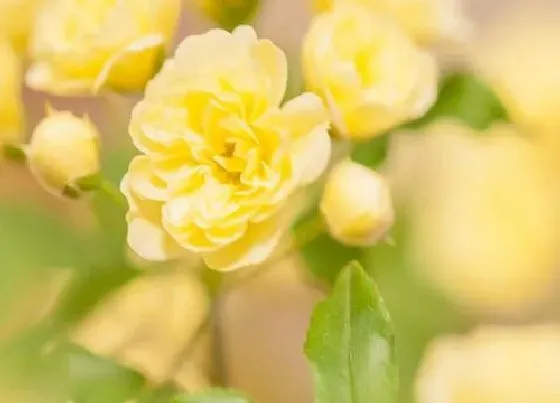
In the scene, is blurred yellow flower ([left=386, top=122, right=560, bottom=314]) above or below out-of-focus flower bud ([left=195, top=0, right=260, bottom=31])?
below

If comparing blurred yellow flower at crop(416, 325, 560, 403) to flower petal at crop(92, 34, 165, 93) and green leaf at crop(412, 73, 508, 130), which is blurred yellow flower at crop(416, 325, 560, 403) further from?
flower petal at crop(92, 34, 165, 93)

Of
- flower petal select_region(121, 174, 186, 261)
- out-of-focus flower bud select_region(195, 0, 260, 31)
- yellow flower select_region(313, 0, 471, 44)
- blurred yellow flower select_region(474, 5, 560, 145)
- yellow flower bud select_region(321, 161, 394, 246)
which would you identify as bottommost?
flower petal select_region(121, 174, 186, 261)

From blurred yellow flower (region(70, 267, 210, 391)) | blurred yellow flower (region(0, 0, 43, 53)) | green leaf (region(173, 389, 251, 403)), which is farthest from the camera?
blurred yellow flower (region(70, 267, 210, 391))

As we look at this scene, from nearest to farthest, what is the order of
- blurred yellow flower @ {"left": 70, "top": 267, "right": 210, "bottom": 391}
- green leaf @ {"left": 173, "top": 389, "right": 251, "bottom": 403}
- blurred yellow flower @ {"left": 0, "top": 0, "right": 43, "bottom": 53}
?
green leaf @ {"left": 173, "top": 389, "right": 251, "bottom": 403} < blurred yellow flower @ {"left": 0, "top": 0, "right": 43, "bottom": 53} < blurred yellow flower @ {"left": 70, "top": 267, "right": 210, "bottom": 391}

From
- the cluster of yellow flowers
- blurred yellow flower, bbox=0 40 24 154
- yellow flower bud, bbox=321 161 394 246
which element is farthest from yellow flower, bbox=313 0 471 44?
blurred yellow flower, bbox=0 40 24 154

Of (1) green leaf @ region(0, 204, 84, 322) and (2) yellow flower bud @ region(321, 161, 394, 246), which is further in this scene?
(1) green leaf @ region(0, 204, 84, 322)

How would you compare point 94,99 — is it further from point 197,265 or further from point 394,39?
point 394,39

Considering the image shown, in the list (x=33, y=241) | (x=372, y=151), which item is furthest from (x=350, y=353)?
(x=33, y=241)
